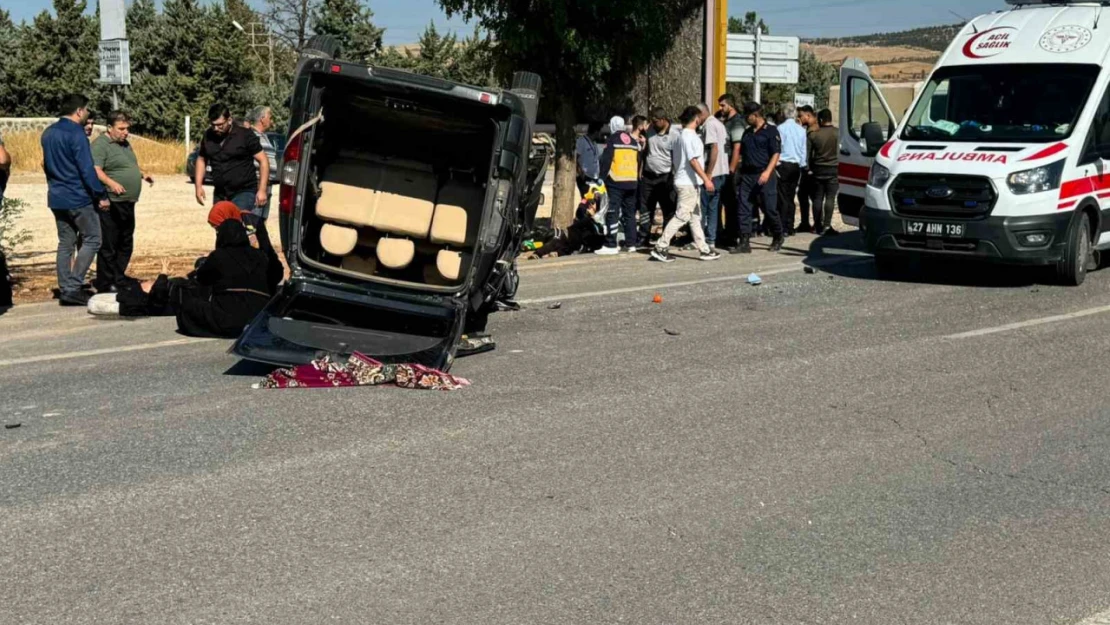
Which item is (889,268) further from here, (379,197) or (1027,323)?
(379,197)

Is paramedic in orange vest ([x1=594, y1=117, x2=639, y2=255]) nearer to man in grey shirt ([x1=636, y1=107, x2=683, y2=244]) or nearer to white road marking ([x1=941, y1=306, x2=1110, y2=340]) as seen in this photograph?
man in grey shirt ([x1=636, y1=107, x2=683, y2=244])

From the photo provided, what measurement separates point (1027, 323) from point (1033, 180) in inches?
82.1

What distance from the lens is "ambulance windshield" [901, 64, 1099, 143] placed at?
42.0 ft

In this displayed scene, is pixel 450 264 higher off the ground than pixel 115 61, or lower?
lower

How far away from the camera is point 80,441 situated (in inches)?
280

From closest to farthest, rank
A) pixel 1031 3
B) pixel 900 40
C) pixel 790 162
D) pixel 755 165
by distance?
pixel 1031 3
pixel 755 165
pixel 790 162
pixel 900 40

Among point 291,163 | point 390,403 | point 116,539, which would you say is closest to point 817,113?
point 291,163

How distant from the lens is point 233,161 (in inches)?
487

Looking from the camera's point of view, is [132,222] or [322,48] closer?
[322,48]

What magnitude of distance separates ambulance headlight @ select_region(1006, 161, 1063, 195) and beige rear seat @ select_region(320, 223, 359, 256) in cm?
613

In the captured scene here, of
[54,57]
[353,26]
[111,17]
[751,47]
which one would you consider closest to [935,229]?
[751,47]

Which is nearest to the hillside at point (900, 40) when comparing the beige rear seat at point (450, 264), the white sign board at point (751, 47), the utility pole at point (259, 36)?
the utility pole at point (259, 36)

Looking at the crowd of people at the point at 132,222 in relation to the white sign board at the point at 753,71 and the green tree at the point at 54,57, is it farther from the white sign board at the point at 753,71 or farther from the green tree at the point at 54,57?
the green tree at the point at 54,57

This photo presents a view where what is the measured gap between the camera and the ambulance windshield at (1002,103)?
12.8 m
